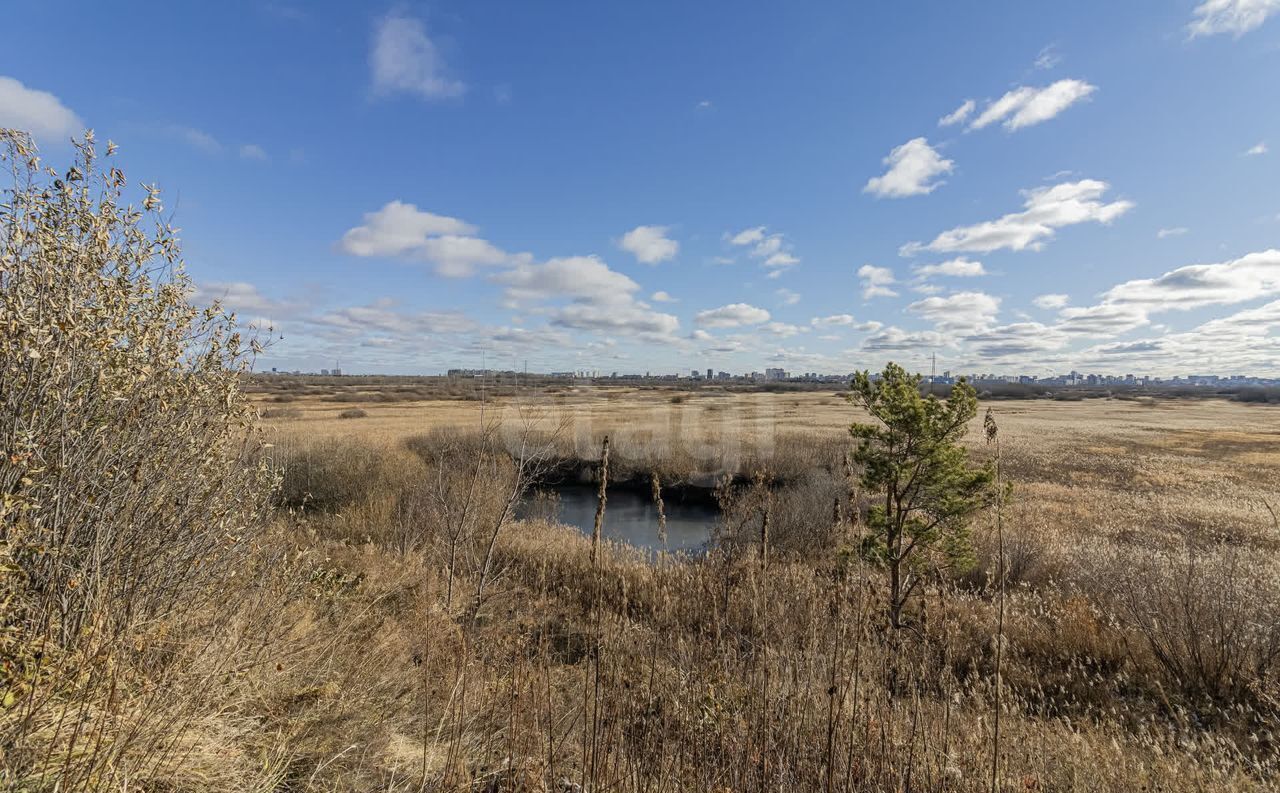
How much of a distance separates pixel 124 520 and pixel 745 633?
8541mm

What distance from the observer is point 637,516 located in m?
26.8

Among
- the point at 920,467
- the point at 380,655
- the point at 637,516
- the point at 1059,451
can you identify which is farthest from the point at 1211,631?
the point at 1059,451

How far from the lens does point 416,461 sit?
23906 mm

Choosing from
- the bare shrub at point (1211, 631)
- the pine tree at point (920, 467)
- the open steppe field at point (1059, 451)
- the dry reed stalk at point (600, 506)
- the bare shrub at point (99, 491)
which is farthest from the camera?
the open steppe field at point (1059, 451)

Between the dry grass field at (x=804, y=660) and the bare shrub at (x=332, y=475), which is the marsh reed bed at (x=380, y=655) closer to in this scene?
the dry grass field at (x=804, y=660)

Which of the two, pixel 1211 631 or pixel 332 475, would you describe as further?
pixel 332 475

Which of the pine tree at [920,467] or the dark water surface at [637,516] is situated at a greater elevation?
the pine tree at [920,467]

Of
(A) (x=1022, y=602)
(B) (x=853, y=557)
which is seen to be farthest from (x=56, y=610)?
(A) (x=1022, y=602)

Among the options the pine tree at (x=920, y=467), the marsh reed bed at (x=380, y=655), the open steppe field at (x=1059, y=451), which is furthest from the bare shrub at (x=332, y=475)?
the pine tree at (x=920, y=467)

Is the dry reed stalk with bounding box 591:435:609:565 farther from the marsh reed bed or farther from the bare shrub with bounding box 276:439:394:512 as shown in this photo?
the bare shrub with bounding box 276:439:394:512

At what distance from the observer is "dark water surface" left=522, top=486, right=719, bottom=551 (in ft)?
73.7

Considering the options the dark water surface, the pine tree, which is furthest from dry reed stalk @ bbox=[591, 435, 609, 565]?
the dark water surface

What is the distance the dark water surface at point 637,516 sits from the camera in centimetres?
2247

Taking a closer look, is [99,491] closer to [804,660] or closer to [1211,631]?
[804,660]
